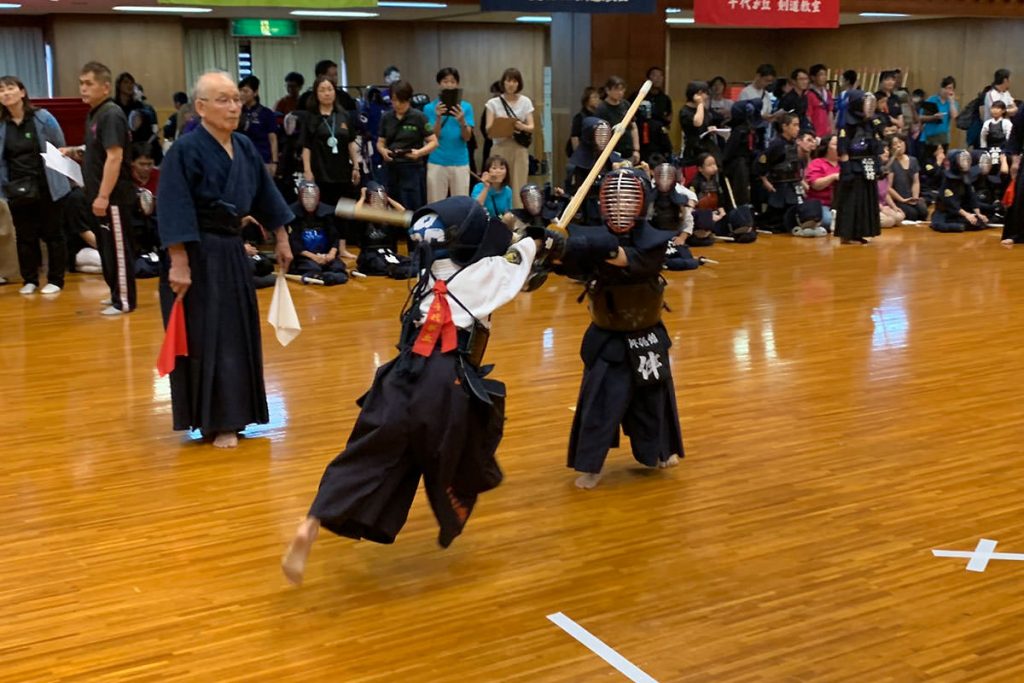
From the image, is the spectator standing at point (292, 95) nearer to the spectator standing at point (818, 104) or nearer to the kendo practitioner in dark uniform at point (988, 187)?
the spectator standing at point (818, 104)

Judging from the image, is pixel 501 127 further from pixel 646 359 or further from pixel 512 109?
pixel 646 359

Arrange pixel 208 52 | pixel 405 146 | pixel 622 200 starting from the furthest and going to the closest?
pixel 208 52
pixel 405 146
pixel 622 200

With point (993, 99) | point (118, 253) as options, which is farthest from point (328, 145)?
point (993, 99)

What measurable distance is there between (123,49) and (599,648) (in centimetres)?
1288

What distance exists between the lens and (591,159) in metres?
9.07

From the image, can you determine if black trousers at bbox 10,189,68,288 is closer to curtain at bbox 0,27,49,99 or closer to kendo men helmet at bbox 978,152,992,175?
curtain at bbox 0,27,49,99

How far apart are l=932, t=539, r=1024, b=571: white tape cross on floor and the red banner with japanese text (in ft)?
30.5

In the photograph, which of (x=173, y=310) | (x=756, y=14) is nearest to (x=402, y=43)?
(x=756, y=14)

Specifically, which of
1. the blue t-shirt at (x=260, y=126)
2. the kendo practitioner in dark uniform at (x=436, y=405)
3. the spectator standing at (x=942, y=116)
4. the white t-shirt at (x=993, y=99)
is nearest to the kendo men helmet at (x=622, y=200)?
the kendo practitioner in dark uniform at (x=436, y=405)

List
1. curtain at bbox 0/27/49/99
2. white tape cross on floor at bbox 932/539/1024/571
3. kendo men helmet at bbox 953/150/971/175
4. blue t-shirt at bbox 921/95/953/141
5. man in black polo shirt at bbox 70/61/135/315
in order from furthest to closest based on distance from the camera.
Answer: blue t-shirt at bbox 921/95/953/141, curtain at bbox 0/27/49/99, kendo men helmet at bbox 953/150/971/175, man in black polo shirt at bbox 70/61/135/315, white tape cross on floor at bbox 932/539/1024/571

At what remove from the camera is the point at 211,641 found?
332 cm

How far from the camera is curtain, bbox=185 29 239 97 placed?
15.6 metres

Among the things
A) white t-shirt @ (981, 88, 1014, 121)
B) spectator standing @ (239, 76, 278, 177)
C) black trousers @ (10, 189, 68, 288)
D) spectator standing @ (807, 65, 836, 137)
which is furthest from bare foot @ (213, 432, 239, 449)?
white t-shirt @ (981, 88, 1014, 121)

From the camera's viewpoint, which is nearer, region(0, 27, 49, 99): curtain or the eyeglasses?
the eyeglasses
